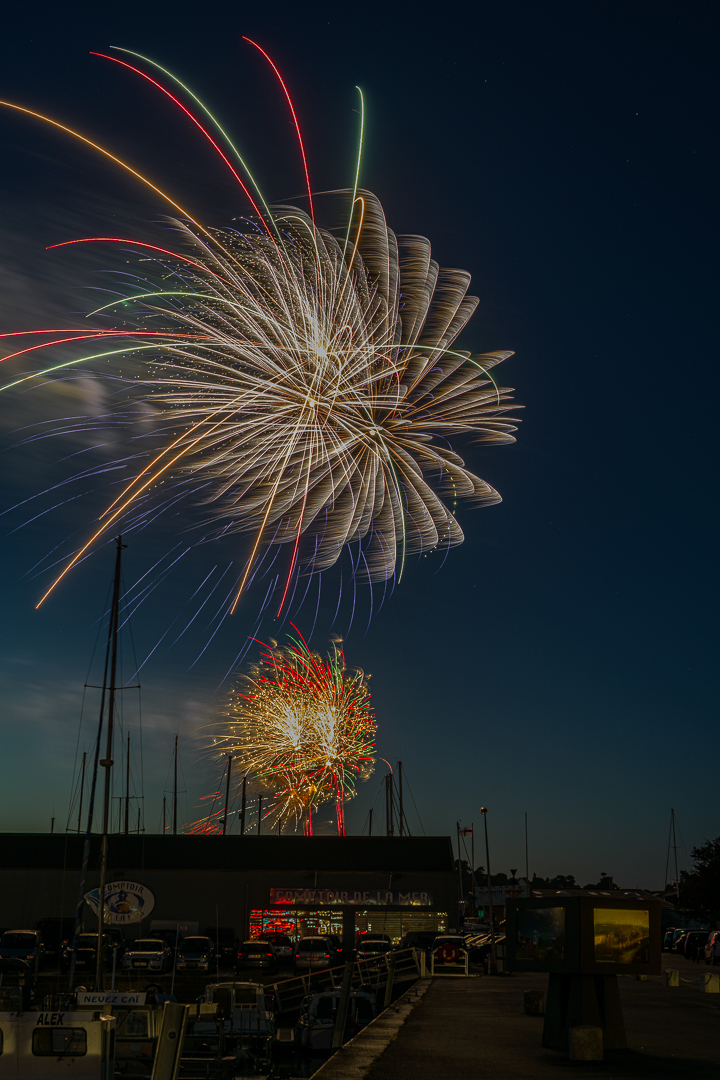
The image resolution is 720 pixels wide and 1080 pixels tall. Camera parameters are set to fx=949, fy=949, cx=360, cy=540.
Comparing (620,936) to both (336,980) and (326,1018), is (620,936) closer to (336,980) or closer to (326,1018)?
(326,1018)

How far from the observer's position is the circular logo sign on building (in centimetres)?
4397

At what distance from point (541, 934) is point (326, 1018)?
8.45m

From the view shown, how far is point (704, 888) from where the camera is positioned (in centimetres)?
6375

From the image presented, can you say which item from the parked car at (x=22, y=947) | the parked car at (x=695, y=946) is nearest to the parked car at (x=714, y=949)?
the parked car at (x=695, y=946)

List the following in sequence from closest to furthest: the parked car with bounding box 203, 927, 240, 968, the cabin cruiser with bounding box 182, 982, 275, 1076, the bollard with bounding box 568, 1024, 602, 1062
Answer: the bollard with bounding box 568, 1024, 602, 1062 < the cabin cruiser with bounding box 182, 982, 275, 1076 < the parked car with bounding box 203, 927, 240, 968

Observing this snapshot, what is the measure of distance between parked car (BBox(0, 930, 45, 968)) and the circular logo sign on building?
30.0 feet

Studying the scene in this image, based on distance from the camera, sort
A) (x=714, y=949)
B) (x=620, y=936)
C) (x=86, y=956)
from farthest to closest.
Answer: (x=714, y=949) < (x=86, y=956) < (x=620, y=936)

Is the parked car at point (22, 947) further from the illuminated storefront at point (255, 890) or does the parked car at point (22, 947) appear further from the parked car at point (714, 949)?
the parked car at point (714, 949)

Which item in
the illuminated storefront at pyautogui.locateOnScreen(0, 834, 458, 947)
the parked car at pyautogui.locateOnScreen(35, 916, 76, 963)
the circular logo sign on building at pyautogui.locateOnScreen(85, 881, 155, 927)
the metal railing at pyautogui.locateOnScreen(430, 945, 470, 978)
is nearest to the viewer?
the metal railing at pyautogui.locateOnScreen(430, 945, 470, 978)

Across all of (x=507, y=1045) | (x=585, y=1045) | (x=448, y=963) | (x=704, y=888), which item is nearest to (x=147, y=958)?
(x=448, y=963)

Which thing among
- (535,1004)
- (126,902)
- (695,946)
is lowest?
(695,946)

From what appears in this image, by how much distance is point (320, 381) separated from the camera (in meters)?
23.7

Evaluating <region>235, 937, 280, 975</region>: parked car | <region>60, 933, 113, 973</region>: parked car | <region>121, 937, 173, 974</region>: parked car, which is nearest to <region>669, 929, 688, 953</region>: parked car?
<region>235, 937, 280, 975</region>: parked car

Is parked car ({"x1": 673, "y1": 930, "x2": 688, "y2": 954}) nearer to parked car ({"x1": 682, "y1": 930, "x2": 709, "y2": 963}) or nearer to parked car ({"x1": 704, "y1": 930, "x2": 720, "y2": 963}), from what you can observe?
parked car ({"x1": 682, "y1": 930, "x2": 709, "y2": 963})
